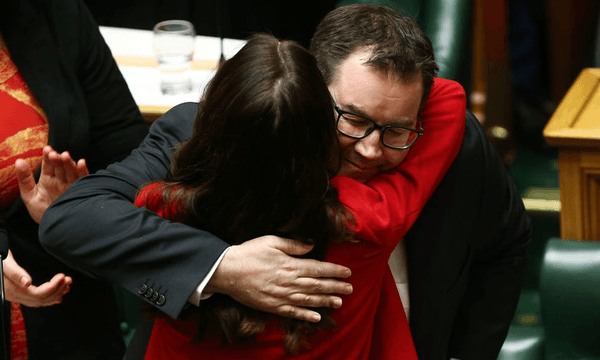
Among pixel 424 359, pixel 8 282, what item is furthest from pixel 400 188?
pixel 8 282

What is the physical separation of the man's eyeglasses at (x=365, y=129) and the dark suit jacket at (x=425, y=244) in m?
0.18

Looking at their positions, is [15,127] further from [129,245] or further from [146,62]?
[146,62]

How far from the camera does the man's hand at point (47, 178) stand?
1.47 metres

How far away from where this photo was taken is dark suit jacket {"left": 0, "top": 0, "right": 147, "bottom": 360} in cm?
164

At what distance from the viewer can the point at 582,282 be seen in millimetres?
1741

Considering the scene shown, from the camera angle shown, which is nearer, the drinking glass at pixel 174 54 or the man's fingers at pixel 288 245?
the man's fingers at pixel 288 245

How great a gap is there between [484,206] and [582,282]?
0.47m

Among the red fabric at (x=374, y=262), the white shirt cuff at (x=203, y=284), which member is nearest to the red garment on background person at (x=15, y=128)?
the red fabric at (x=374, y=262)

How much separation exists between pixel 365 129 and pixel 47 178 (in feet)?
2.18

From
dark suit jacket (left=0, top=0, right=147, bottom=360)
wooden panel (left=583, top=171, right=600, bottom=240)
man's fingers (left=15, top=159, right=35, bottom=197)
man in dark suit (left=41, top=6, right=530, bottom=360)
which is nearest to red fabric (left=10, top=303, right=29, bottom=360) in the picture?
dark suit jacket (left=0, top=0, right=147, bottom=360)

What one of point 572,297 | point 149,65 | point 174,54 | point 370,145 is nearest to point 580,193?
point 572,297

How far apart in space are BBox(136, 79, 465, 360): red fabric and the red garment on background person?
21.6 inches

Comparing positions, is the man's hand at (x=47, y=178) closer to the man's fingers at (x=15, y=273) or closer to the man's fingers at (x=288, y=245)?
the man's fingers at (x=15, y=273)

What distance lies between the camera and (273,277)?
1104 millimetres
